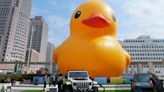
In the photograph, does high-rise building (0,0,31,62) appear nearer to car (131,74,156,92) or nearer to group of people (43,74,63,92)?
group of people (43,74,63,92)

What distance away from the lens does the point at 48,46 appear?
143875 mm

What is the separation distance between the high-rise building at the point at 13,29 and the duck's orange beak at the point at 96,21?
101625 millimetres

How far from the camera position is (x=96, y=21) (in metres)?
17.3

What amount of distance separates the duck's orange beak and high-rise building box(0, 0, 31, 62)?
102 meters

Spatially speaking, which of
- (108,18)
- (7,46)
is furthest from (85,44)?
(7,46)

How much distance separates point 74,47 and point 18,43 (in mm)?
111453

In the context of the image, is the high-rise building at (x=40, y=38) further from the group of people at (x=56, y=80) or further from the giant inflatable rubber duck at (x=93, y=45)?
the giant inflatable rubber duck at (x=93, y=45)

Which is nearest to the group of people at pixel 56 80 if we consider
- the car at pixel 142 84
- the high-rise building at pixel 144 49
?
the car at pixel 142 84

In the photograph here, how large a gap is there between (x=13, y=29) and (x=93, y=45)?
11079 cm

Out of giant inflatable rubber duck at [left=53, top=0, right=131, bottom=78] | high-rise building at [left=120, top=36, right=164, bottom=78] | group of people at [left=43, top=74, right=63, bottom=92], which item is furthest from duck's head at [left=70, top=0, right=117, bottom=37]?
high-rise building at [left=120, top=36, right=164, bottom=78]

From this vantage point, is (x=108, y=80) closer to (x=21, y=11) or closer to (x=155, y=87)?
(x=155, y=87)

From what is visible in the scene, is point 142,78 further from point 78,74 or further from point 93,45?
point 93,45

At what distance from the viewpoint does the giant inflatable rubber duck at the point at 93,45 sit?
55.4 ft

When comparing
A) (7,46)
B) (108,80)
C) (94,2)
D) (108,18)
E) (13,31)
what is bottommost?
(108,80)
